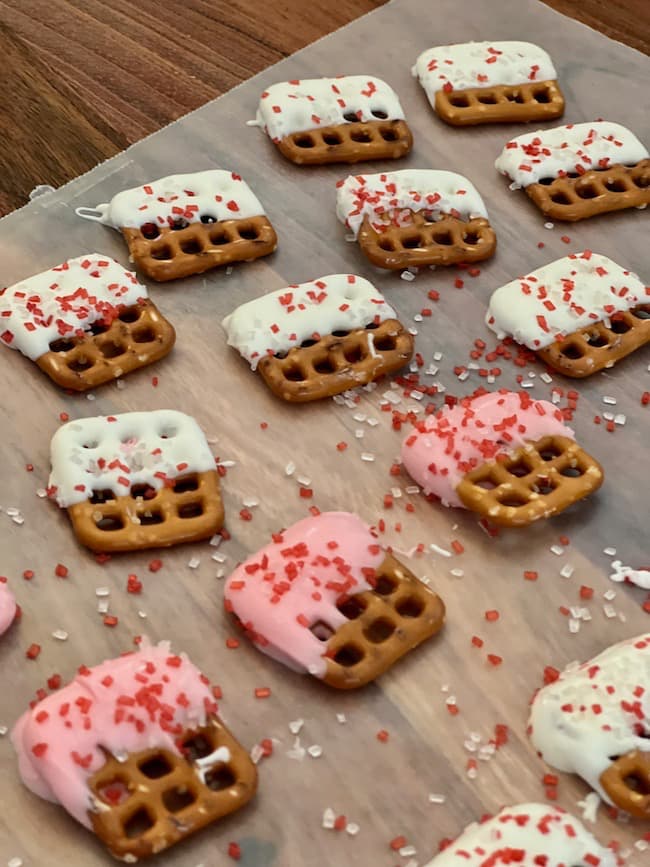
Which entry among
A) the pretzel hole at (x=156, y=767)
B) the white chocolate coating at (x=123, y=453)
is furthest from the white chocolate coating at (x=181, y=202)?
the pretzel hole at (x=156, y=767)

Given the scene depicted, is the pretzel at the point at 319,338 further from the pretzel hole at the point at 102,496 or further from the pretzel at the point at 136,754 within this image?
the pretzel at the point at 136,754

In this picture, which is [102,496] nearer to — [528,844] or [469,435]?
[469,435]

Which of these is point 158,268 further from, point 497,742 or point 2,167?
point 497,742

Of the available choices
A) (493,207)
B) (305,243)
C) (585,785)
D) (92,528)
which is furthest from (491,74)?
(585,785)

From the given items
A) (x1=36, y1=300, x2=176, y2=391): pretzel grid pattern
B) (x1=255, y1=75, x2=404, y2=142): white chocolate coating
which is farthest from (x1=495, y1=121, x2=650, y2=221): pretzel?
(x1=36, y1=300, x2=176, y2=391): pretzel grid pattern

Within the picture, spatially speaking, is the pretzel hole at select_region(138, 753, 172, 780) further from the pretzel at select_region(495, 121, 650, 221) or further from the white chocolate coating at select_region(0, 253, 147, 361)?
the pretzel at select_region(495, 121, 650, 221)

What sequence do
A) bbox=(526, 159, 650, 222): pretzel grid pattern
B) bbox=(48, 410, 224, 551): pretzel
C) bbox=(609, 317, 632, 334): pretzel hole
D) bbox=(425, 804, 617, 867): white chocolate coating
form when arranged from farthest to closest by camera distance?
bbox=(526, 159, 650, 222): pretzel grid pattern → bbox=(609, 317, 632, 334): pretzel hole → bbox=(48, 410, 224, 551): pretzel → bbox=(425, 804, 617, 867): white chocolate coating
